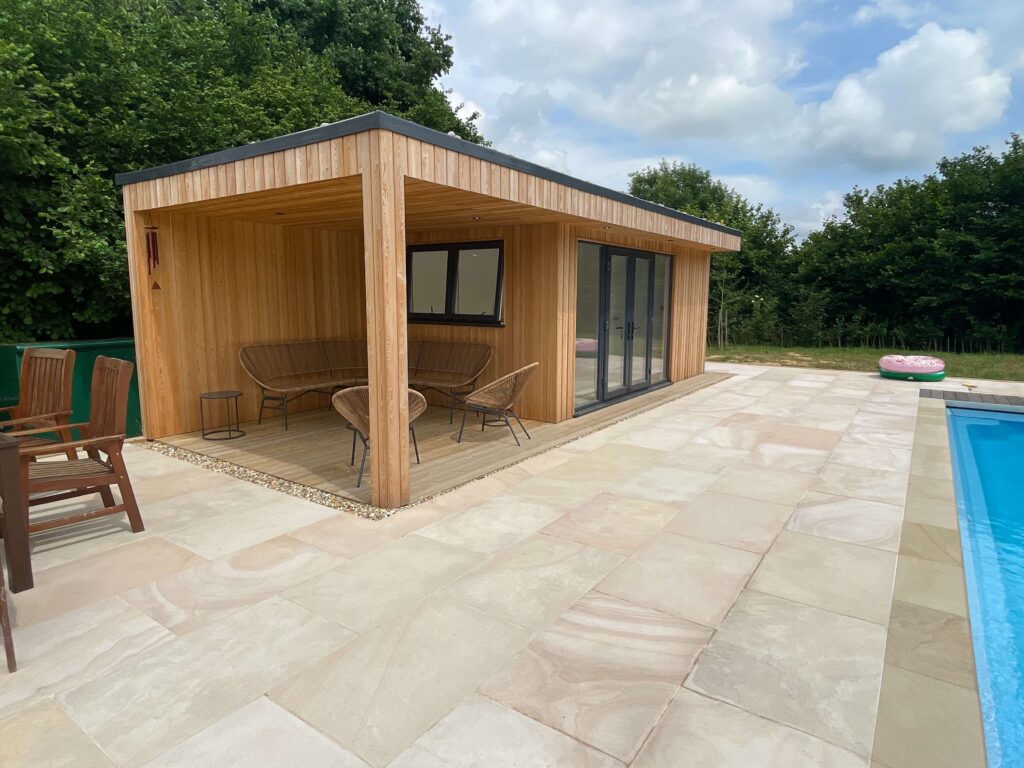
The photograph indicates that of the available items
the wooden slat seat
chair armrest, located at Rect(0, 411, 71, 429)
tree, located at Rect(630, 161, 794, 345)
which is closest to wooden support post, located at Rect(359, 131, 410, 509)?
the wooden slat seat

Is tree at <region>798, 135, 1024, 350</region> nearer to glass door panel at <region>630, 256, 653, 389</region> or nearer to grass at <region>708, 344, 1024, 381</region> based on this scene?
grass at <region>708, 344, 1024, 381</region>

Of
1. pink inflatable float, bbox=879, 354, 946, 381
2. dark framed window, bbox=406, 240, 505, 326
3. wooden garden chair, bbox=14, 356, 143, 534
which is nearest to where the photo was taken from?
wooden garden chair, bbox=14, 356, 143, 534

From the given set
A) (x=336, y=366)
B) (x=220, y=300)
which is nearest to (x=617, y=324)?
(x=336, y=366)

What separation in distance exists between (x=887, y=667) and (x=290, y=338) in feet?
19.9

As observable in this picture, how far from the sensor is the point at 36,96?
21.3 ft

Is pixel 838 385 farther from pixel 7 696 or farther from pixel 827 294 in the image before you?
pixel 7 696

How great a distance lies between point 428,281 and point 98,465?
A: 4264 mm

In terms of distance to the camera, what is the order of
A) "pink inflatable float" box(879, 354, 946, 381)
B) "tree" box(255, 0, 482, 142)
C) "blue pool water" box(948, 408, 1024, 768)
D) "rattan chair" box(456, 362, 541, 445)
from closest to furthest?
"blue pool water" box(948, 408, 1024, 768)
"rattan chair" box(456, 362, 541, 445)
"pink inflatable float" box(879, 354, 946, 381)
"tree" box(255, 0, 482, 142)

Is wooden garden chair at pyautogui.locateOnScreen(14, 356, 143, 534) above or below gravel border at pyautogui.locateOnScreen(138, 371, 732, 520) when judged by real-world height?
above

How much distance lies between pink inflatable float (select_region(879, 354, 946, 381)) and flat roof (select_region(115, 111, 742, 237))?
Result: 22.5 feet

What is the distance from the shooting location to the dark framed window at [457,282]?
21.7 ft

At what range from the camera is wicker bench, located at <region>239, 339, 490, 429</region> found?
629 cm

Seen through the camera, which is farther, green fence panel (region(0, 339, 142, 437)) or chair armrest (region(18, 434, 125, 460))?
green fence panel (region(0, 339, 142, 437))

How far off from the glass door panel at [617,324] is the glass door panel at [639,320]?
17 cm
